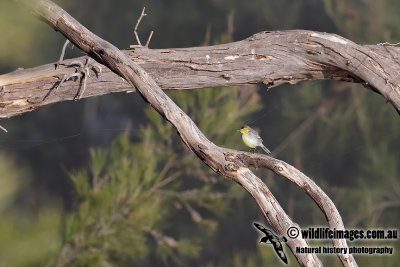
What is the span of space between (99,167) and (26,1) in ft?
4.38

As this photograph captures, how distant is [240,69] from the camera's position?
1.79m

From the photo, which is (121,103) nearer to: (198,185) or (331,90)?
(198,185)

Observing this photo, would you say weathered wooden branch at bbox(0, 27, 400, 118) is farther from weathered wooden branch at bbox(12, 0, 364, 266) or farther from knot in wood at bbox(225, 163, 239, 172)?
knot in wood at bbox(225, 163, 239, 172)

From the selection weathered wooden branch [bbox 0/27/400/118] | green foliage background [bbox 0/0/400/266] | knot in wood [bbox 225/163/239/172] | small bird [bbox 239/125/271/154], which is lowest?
knot in wood [bbox 225/163/239/172]

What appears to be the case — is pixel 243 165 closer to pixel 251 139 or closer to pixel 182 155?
pixel 251 139

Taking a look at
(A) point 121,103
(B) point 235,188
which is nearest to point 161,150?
(B) point 235,188

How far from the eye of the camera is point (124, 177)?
115 inches

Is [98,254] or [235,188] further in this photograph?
[235,188]

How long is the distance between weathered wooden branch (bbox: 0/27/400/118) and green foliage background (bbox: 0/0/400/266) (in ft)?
0.39

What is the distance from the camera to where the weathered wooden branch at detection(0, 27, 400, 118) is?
1.73 metres

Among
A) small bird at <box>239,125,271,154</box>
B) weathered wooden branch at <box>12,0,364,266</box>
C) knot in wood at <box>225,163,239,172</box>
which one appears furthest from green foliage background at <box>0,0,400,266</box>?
knot in wood at <box>225,163,239,172</box>

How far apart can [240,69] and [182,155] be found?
1.39 metres

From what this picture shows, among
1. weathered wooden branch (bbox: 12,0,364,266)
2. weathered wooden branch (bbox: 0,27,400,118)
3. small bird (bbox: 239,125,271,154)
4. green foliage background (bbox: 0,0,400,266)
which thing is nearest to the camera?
weathered wooden branch (bbox: 12,0,364,266)

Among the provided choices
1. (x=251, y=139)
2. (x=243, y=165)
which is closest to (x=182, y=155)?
(x=251, y=139)
